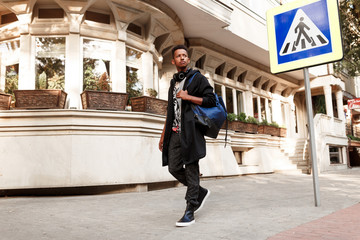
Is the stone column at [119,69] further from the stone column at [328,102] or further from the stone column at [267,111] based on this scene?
the stone column at [328,102]

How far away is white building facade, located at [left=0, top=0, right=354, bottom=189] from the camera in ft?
26.7

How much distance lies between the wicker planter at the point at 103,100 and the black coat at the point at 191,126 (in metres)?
4.95

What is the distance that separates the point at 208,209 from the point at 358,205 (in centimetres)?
209

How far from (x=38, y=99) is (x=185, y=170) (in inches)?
233

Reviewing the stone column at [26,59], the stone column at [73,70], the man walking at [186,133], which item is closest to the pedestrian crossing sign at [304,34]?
the man walking at [186,133]

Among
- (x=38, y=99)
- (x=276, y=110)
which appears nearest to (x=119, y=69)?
(x=38, y=99)

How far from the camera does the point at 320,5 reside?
4.66 m

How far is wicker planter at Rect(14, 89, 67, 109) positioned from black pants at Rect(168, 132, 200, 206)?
5.42m

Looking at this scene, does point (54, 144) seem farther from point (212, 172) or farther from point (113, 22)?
point (212, 172)

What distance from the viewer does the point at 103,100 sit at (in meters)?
8.77

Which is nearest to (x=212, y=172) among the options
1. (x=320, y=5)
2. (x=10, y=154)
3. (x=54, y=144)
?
(x=54, y=144)

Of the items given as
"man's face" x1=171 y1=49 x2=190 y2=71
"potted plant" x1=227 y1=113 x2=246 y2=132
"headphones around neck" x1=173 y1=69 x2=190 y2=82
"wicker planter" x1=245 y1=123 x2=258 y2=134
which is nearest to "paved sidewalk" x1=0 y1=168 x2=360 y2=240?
"headphones around neck" x1=173 y1=69 x2=190 y2=82

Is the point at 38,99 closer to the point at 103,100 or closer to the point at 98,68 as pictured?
the point at 103,100

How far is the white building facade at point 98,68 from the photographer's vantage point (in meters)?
8.15
